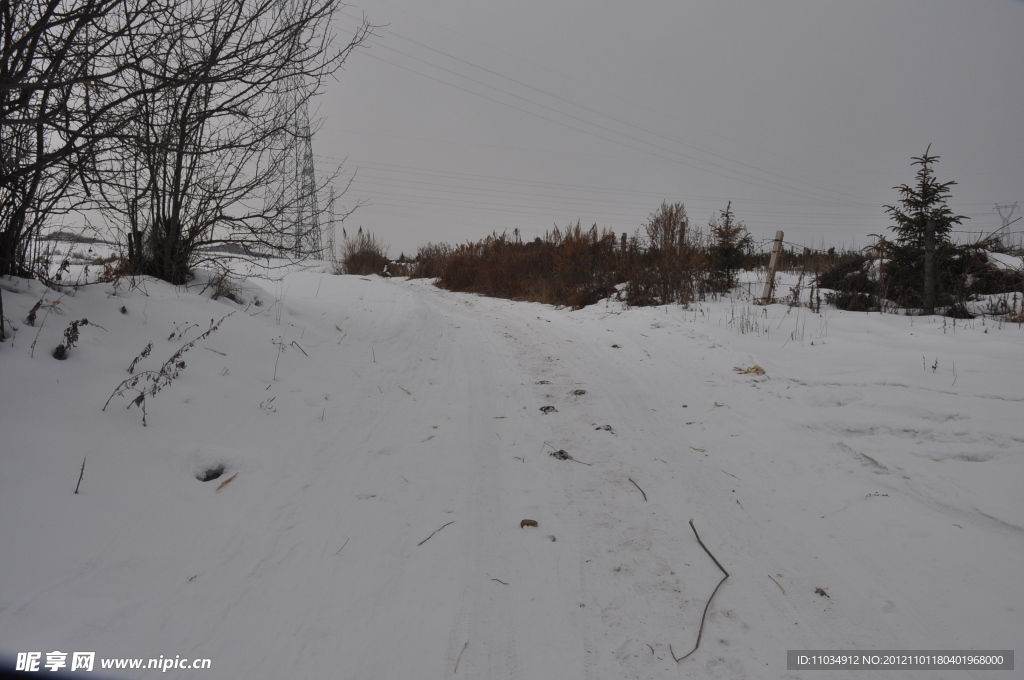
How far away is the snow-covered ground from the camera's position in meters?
1.83

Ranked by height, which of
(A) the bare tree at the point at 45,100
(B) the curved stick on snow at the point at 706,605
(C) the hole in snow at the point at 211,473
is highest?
(A) the bare tree at the point at 45,100

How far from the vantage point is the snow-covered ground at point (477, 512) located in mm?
1826

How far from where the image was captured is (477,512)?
283cm

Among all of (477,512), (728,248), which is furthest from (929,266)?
(477,512)

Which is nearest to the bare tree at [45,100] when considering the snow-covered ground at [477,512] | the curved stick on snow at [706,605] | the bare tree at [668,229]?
the snow-covered ground at [477,512]

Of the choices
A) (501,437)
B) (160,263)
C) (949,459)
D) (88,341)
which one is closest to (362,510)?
(501,437)

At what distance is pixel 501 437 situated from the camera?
12.8ft

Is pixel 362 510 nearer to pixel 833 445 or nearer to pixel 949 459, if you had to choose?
pixel 833 445

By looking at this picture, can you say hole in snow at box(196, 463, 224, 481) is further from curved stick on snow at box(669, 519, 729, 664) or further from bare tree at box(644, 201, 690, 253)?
bare tree at box(644, 201, 690, 253)

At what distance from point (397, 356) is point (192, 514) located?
3804mm

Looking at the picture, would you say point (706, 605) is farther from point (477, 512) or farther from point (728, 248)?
point (728, 248)

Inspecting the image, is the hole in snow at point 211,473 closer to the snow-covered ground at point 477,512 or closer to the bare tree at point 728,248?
the snow-covered ground at point 477,512

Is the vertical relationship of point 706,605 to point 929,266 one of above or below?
below

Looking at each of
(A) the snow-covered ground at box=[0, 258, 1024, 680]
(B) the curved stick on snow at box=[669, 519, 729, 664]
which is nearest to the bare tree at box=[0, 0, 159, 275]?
(A) the snow-covered ground at box=[0, 258, 1024, 680]
